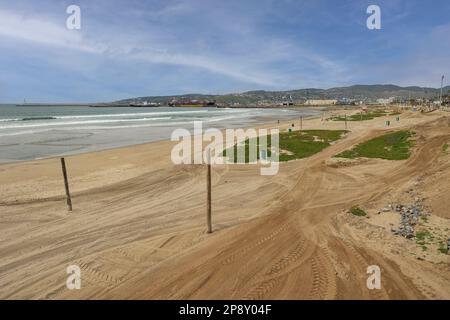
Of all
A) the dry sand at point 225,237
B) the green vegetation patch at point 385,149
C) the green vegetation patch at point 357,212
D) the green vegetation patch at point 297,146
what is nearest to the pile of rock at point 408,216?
the dry sand at point 225,237

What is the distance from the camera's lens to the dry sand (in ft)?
25.3

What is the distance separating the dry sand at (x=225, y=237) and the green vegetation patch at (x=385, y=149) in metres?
3.58

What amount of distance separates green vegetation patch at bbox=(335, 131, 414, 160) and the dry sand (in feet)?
11.7

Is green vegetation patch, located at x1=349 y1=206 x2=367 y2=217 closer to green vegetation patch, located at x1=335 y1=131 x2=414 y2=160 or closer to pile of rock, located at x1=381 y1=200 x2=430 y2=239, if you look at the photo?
pile of rock, located at x1=381 y1=200 x2=430 y2=239

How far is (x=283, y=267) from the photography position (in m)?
8.48

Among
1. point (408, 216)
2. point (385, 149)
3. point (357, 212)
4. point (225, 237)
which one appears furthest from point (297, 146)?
point (225, 237)

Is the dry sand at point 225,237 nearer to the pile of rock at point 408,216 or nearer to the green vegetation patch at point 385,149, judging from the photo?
the pile of rock at point 408,216

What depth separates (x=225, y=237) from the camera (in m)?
10.4

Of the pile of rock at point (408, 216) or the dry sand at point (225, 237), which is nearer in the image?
the dry sand at point (225, 237)

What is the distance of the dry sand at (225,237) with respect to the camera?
7.71 metres
